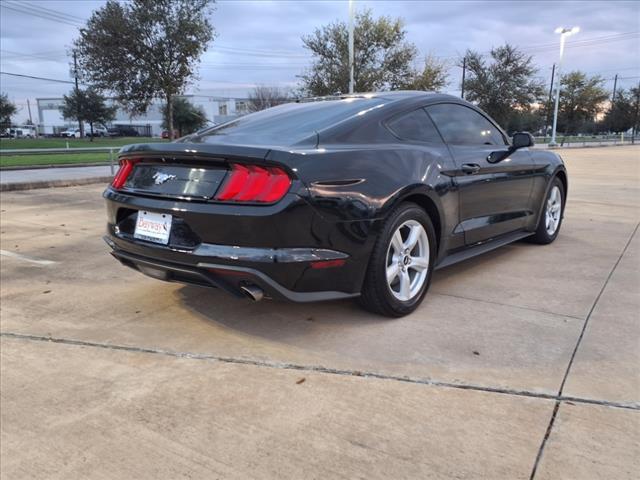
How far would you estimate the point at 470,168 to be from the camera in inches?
154

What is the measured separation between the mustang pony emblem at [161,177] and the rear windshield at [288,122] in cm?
31

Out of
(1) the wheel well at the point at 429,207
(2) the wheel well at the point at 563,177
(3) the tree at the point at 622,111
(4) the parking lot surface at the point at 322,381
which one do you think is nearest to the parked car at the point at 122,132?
(3) the tree at the point at 622,111

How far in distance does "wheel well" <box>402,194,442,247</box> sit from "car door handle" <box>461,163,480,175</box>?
49 cm

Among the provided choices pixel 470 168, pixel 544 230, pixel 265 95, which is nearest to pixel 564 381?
pixel 470 168

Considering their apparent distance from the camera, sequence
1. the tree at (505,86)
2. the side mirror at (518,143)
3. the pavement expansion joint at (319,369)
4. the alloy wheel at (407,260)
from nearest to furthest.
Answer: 1. the pavement expansion joint at (319,369)
2. the alloy wheel at (407,260)
3. the side mirror at (518,143)
4. the tree at (505,86)

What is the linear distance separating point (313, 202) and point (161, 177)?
0.97 m

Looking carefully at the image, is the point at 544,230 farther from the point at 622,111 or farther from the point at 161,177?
the point at 622,111

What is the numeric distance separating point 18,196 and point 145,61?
1596 cm

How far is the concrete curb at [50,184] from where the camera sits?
11.0 meters

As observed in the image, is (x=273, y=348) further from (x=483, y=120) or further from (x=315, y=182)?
(x=483, y=120)

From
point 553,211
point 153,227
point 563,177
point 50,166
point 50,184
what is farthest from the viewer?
point 50,166

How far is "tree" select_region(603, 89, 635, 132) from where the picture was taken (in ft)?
218

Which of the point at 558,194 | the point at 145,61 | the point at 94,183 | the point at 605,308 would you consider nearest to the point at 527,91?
the point at 145,61

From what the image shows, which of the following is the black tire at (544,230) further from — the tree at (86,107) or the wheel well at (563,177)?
the tree at (86,107)
